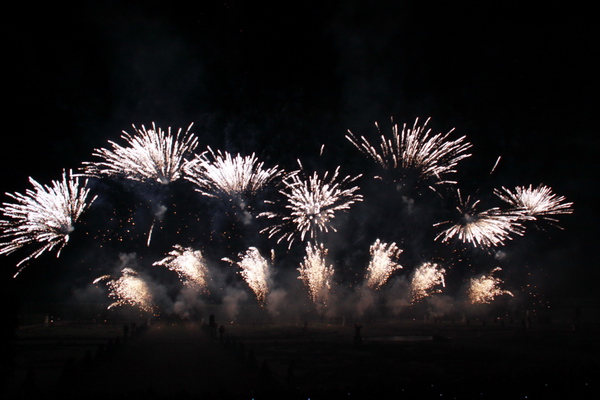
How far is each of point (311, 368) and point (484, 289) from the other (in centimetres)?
4712

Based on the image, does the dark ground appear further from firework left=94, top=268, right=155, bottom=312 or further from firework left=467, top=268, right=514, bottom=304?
firework left=467, top=268, right=514, bottom=304

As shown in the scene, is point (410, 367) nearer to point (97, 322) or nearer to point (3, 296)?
point (3, 296)

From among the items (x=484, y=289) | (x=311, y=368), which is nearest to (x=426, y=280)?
(x=484, y=289)

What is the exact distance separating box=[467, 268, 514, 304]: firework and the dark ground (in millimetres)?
28113

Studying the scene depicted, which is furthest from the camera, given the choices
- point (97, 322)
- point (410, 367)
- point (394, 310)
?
point (394, 310)

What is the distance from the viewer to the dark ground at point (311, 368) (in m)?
11.6

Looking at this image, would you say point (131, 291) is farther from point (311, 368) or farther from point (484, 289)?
point (484, 289)

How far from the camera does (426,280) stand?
50969 millimetres

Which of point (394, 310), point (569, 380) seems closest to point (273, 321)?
point (394, 310)

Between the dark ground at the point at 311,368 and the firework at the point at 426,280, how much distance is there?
22.7 meters

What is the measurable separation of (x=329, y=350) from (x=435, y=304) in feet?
125

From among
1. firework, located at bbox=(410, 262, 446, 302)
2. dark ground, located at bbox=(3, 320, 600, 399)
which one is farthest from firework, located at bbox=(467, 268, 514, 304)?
dark ground, located at bbox=(3, 320, 600, 399)

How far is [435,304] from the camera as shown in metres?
55.9

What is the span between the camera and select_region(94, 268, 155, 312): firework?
49.2m
